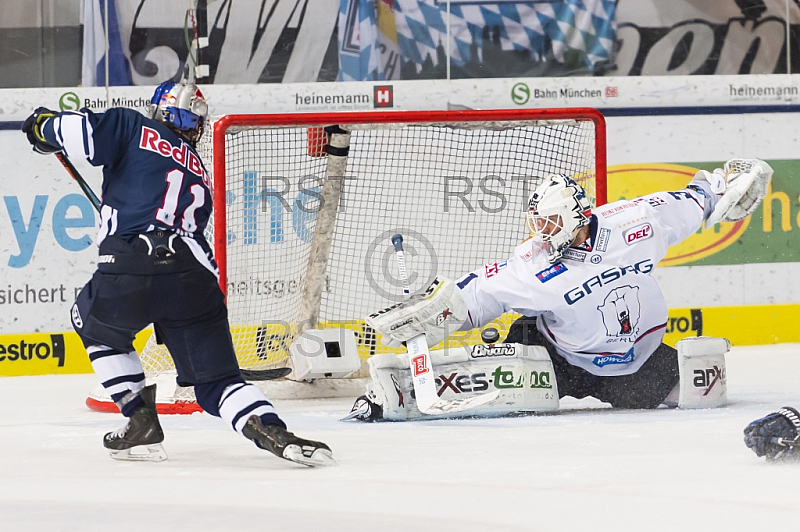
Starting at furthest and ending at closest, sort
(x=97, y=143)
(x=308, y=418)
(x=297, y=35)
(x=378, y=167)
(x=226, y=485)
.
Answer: (x=297, y=35) → (x=378, y=167) → (x=308, y=418) → (x=97, y=143) → (x=226, y=485)

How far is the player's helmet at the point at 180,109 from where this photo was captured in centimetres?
363

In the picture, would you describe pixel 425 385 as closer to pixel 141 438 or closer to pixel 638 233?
pixel 638 233

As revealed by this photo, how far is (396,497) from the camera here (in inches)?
112

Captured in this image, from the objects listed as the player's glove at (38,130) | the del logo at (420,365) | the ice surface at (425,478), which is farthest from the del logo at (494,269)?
the player's glove at (38,130)

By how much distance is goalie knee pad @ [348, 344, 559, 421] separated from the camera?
164 inches

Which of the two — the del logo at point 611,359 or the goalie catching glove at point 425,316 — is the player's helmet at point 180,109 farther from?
the del logo at point 611,359

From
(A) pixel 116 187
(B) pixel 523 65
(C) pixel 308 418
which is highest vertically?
(B) pixel 523 65

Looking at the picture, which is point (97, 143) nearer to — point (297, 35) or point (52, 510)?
point (52, 510)

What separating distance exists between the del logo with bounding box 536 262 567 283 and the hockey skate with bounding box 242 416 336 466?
116cm

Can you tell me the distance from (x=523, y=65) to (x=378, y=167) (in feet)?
4.58

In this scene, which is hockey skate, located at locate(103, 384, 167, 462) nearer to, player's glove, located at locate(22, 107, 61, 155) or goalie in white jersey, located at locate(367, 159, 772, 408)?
player's glove, located at locate(22, 107, 61, 155)

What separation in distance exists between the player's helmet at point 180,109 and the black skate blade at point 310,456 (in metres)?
1.05

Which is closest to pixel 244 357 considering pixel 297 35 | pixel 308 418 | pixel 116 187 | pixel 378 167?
pixel 308 418

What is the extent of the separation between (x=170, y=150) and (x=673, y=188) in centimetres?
356
